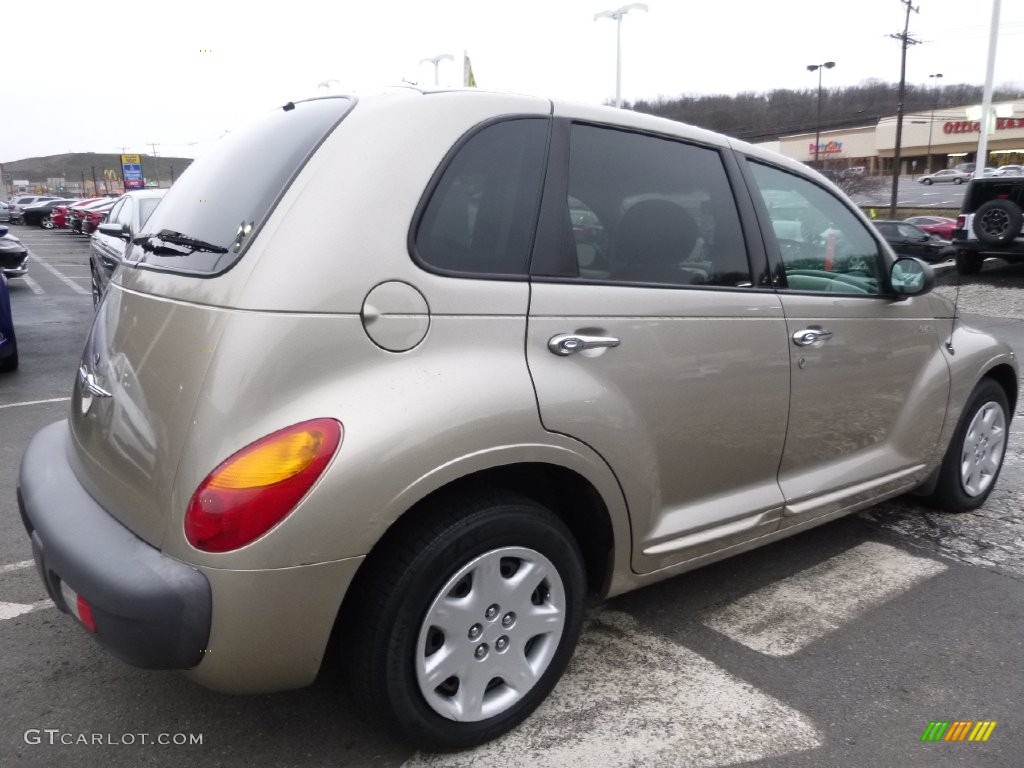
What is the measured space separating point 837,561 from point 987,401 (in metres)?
1.22

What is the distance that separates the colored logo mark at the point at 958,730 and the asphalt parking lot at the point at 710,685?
21 millimetres

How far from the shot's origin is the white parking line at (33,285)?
14297 mm

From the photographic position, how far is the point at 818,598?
3.25m

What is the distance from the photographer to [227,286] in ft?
6.49

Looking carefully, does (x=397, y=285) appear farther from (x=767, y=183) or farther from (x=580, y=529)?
(x=767, y=183)

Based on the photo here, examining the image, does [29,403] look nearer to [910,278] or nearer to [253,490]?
[253,490]

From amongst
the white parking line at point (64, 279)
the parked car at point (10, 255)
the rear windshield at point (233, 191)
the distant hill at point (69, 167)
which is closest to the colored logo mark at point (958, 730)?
the rear windshield at point (233, 191)

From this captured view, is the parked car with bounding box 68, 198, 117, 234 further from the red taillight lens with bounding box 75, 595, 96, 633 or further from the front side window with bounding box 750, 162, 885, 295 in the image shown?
the red taillight lens with bounding box 75, 595, 96, 633

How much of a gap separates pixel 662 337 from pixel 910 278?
1463mm

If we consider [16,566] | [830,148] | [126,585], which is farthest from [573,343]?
[830,148]

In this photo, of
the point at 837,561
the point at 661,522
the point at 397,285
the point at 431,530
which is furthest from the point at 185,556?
the point at 837,561

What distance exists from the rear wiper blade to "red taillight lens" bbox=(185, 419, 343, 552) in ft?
1.96

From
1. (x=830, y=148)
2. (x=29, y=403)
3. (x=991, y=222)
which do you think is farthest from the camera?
(x=830, y=148)

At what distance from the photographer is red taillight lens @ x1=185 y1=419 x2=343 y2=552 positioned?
182 cm
